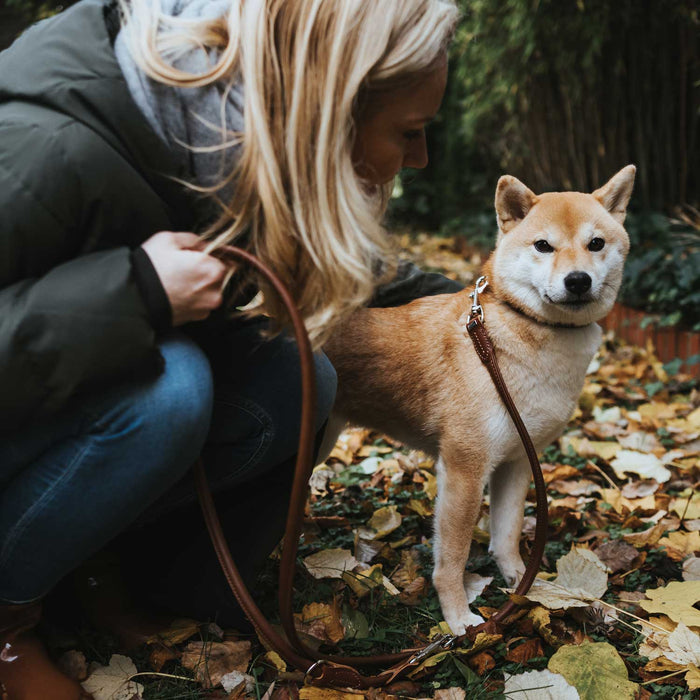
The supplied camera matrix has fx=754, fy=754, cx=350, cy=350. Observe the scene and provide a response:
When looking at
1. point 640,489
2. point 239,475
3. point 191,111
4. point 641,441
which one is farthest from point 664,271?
point 191,111

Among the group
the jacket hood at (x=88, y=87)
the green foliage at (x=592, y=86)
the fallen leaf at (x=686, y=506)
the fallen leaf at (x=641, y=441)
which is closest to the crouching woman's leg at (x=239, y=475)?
the jacket hood at (x=88, y=87)

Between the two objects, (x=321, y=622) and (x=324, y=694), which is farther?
(x=321, y=622)

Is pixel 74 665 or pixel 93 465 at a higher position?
pixel 93 465

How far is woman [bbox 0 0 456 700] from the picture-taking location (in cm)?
121

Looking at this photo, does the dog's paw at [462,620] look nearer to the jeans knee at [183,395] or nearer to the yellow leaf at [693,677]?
the yellow leaf at [693,677]

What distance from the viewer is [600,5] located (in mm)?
4035

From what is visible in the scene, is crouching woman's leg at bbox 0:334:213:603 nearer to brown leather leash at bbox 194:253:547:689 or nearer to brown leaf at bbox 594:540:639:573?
brown leather leash at bbox 194:253:547:689

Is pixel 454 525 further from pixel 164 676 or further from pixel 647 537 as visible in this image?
pixel 164 676

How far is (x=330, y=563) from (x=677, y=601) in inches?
33.4

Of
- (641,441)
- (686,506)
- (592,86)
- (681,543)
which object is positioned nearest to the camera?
(681,543)

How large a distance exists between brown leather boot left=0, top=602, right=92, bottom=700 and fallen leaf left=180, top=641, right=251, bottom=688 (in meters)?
0.23

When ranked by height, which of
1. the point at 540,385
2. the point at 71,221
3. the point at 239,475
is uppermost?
the point at 71,221

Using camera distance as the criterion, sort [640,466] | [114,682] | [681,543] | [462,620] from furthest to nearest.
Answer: [640,466]
[681,543]
[462,620]
[114,682]

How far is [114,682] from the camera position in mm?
1544
